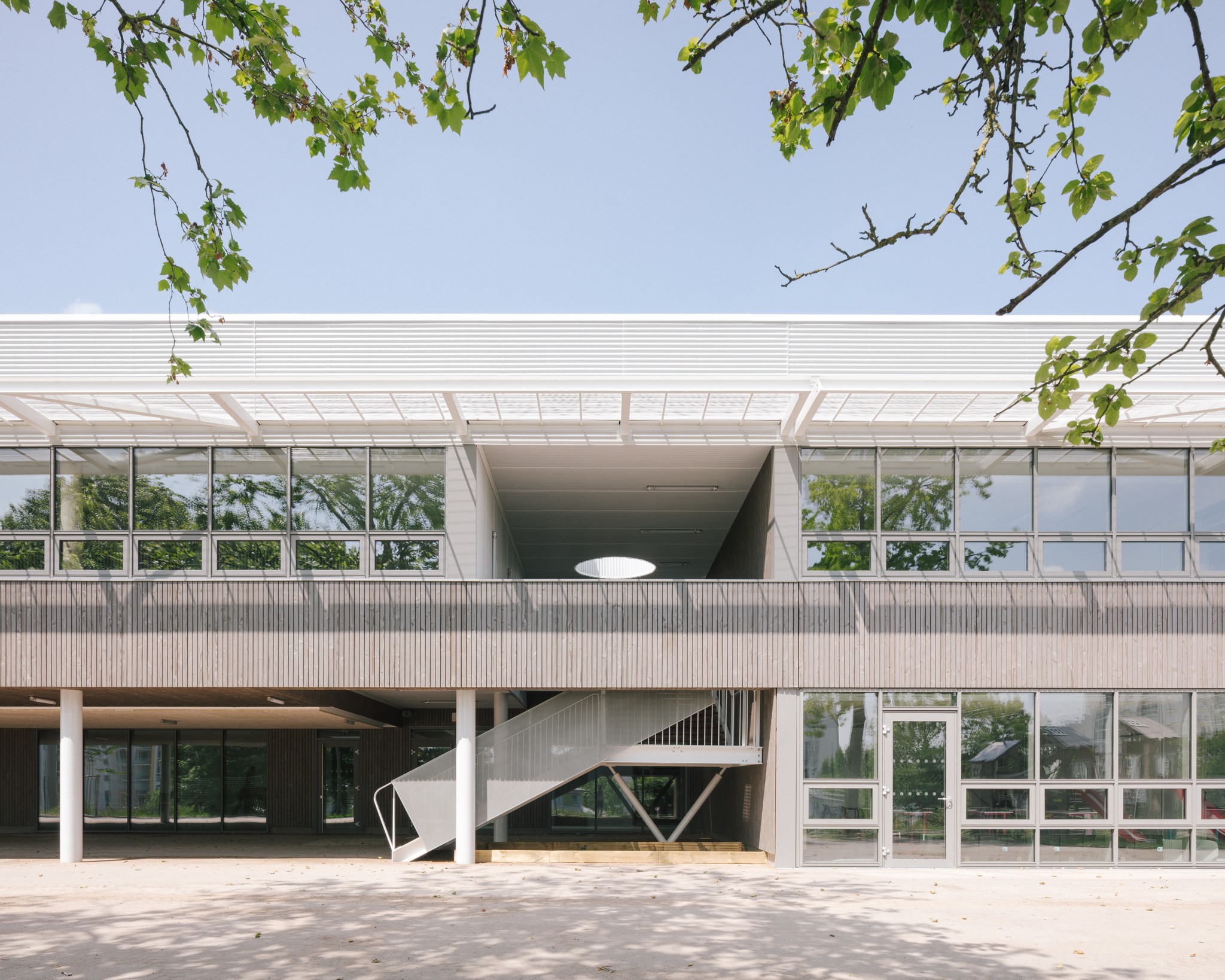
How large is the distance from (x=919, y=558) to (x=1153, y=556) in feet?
10.7

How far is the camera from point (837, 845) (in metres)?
12.5

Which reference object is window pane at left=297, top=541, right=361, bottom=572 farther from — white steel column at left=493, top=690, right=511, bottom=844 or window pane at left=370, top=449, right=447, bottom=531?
white steel column at left=493, top=690, right=511, bottom=844

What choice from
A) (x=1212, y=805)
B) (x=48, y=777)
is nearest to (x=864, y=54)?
(x=1212, y=805)

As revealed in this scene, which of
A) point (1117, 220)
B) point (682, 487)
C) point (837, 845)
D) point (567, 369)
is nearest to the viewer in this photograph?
point (1117, 220)

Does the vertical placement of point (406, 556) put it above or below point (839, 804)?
above

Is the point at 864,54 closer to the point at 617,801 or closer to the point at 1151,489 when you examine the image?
the point at 1151,489

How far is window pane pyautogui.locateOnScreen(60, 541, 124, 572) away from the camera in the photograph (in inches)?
512

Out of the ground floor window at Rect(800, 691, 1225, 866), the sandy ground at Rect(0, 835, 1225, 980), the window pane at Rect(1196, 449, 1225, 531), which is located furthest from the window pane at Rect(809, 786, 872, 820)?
the window pane at Rect(1196, 449, 1225, 531)

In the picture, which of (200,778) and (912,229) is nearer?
(912,229)

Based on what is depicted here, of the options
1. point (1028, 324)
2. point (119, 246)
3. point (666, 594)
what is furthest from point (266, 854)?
point (1028, 324)

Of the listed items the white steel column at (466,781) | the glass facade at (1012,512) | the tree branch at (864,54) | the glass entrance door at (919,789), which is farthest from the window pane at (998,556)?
the tree branch at (864,54)

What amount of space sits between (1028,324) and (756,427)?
4.14 m

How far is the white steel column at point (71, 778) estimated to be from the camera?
42.4ft

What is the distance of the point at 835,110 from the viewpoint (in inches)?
151
